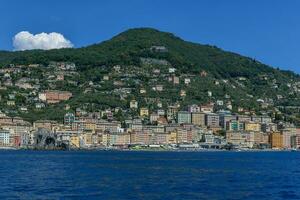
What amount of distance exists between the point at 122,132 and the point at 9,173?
127m

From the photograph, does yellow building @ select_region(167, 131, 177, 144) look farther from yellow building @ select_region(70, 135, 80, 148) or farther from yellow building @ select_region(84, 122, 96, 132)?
yellow building @ select_region(70, 135, 80, 148)

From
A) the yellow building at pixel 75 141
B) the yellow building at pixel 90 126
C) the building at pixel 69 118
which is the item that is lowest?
the yellow building at pixel 75 141

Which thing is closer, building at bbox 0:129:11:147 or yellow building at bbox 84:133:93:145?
building at bbox 0:129:11:147

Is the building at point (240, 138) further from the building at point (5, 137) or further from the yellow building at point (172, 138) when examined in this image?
the building at point (5, 137)

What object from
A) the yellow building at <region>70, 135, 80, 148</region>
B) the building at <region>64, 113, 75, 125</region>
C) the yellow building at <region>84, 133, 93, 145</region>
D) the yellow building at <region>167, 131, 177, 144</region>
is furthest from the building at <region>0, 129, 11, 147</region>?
the yellow building at <region>167, 131, 177, 144</region>

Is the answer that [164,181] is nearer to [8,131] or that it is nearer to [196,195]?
[196,195]

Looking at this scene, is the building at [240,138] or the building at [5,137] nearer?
the building at [5,137]

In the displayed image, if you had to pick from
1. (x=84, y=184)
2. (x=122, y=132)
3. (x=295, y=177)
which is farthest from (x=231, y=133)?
(x=84, y=184)

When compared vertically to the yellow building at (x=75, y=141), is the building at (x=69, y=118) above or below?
above

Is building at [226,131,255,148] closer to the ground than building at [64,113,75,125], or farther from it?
closer to the ground

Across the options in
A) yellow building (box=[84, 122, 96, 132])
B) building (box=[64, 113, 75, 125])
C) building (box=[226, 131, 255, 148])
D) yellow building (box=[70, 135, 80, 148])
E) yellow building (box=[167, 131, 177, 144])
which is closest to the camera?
yellow building (box=[70, 135, 80, 148])

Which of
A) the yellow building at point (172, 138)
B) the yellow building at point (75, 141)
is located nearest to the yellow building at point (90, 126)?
the yellow building at point (75, 141)

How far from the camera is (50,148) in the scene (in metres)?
164

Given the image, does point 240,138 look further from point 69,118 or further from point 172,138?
point 69,118
